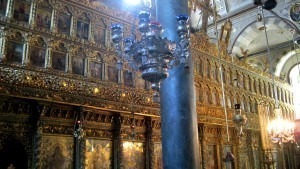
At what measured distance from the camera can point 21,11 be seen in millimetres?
6562

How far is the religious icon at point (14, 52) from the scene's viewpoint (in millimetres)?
6168

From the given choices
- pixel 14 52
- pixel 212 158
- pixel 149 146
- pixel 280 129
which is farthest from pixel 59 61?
pixel 280 129

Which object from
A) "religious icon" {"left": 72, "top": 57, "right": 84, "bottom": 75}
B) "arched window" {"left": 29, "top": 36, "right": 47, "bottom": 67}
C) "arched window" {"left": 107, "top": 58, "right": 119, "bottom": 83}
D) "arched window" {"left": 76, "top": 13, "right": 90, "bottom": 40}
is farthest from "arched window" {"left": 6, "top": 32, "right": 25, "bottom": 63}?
"arched window" {"left": 107, "top": 58, "right": 119, "bottom": 83}

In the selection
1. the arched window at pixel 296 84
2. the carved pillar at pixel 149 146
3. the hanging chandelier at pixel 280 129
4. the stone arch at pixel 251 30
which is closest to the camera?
the carved pillar at pixel 149 146

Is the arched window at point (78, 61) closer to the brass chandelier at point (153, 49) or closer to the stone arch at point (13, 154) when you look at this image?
the stone arch at point (13, 154)

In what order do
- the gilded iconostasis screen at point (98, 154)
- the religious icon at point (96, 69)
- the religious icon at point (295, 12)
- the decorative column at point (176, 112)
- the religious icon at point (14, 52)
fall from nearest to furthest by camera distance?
the decorative column at point (176, 112)
the religious icon at point (14, 52)
the gilded iconostasis screen at point (98, 154)
the religious icon at point (96, 69)
the religious icon at point (295, 12)

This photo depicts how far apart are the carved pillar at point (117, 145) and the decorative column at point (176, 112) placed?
3.87m

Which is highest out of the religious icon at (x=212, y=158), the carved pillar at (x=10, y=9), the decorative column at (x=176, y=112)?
the carved pillar at (x=10, y=9)

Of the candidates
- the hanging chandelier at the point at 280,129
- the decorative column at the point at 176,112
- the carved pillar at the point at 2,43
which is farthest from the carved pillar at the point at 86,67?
the hanging chandelier at the point at 280,129

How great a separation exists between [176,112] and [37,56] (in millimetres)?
3864

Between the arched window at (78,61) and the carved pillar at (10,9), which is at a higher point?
the carved pillar at (10,9)

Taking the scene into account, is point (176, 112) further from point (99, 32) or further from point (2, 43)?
point (99, 32)

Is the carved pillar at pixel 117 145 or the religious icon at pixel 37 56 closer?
the religious icon at pixel 37 56

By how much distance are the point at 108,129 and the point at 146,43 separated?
14.6 ft
